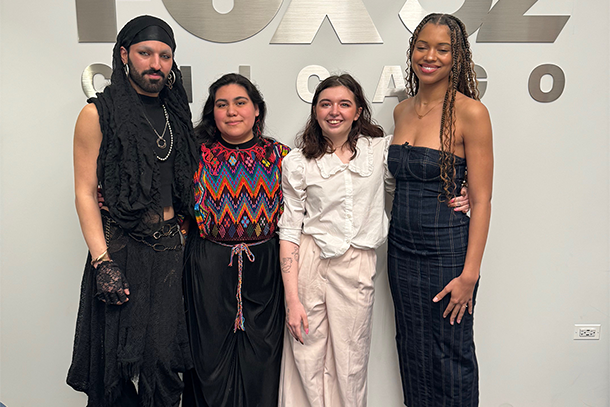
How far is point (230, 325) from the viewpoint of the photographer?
1.80 metres

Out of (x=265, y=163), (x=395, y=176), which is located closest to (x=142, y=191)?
(x=265, y=163)

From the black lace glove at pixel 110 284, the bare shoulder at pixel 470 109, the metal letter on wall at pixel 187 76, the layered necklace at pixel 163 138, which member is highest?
the metal letter on wall at pixel 187 76

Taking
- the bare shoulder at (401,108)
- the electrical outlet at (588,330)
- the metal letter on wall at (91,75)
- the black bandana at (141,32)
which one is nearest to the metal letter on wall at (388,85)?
the bare shoulder at (401,108)

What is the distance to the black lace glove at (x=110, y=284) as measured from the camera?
155cm

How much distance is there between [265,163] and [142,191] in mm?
499

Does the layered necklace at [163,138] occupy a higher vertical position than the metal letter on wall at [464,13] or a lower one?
lower

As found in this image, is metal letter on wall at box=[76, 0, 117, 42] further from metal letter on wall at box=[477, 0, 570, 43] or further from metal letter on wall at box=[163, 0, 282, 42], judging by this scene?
metal letter on wall at box=[477, 0, 570, 43]

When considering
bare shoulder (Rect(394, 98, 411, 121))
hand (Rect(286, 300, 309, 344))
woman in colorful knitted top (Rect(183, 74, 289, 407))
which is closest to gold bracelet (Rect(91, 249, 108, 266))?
woman in colorful knitted top (Rect(183, 74, 289, 407))

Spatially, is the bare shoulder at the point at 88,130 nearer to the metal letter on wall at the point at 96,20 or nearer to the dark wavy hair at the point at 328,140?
the metal letter on wall at the point at 96,20

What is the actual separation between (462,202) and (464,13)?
1.00m

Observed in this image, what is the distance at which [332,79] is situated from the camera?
179cm

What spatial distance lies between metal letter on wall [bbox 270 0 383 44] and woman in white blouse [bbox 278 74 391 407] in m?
0.41

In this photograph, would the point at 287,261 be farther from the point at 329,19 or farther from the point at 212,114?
the point at 329,19

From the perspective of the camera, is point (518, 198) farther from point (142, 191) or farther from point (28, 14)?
point (28, 14)
